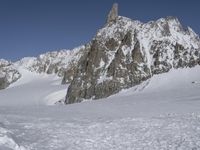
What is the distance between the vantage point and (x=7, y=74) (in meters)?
149

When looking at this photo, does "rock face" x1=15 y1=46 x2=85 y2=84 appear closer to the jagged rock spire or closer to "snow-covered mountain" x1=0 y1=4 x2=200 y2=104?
the jagged rock spire

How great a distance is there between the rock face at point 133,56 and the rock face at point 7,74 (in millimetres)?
81075

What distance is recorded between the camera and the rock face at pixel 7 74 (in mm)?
144250

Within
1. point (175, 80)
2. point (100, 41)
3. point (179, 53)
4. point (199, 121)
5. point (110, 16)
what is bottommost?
point (199, 121)

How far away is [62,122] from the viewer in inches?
877

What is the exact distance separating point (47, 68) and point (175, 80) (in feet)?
358

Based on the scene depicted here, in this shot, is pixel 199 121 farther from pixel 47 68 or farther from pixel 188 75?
pixel 47 68

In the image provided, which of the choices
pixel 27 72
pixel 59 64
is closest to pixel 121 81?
pixel 59 64

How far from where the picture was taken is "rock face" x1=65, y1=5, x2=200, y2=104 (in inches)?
2352

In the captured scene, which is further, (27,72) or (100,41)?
(27,72)

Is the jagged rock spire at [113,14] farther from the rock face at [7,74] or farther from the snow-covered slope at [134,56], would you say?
the rock face at [7,74]

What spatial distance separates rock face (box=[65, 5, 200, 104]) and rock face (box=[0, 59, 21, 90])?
8108cm

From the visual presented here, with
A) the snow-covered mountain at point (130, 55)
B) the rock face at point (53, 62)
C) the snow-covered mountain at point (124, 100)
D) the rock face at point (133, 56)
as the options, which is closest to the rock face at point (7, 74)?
the rock face at point (53, 62)

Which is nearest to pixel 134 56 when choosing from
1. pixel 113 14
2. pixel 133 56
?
pixel 133 56
